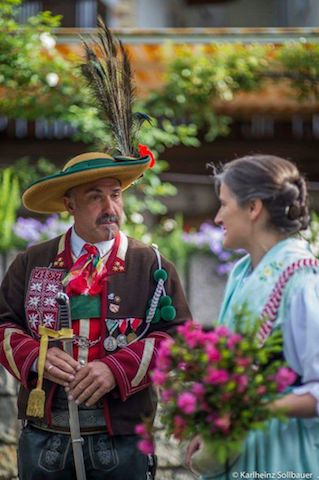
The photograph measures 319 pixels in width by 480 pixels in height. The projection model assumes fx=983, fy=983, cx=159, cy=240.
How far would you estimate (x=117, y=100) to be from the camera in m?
3.54

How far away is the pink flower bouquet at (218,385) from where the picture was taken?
8.29 ft

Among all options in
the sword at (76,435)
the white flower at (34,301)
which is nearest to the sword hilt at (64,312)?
the sword at (76,435)

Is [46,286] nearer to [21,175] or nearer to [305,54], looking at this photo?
[21,175]

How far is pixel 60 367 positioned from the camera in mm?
3256

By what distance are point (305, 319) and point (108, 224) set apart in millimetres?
921

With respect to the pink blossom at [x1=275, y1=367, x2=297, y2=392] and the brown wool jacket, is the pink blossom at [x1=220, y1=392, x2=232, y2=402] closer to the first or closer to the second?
the pink blossom at [x1=275, y1=367, x2=297, y2=392]

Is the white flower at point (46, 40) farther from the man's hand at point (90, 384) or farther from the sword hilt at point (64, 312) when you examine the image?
the man's hand at point (90, 384)

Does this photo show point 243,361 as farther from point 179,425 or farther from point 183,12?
point 183,12

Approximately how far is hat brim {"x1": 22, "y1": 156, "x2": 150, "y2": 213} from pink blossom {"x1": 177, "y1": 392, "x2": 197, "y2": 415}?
105 centimetres

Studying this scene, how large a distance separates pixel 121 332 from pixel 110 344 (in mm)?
57

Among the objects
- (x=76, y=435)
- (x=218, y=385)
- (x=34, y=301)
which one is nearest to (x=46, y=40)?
(x=34, y=301)

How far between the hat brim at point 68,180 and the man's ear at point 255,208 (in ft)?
2.09

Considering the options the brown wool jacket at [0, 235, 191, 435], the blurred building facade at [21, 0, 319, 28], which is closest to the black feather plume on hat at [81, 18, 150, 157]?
the brown wool jacket at [0, 235, 191, 435]

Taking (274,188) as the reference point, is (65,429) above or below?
below
